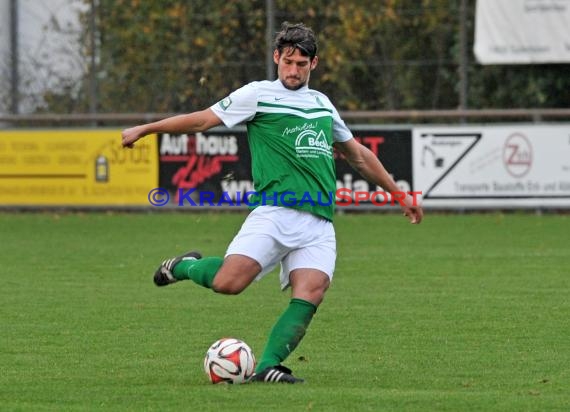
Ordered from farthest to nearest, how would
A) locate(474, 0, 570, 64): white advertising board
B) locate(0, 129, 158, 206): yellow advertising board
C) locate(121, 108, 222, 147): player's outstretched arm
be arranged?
locate(474, 0, 570, 64): white advertising board → locate(0, 129, 158, 206): yellow advertising board → locate(121, 108, 222, 147): player's outstretched arm

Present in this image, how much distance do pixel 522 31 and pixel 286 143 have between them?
43.5 ft

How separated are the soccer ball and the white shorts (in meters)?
0.42

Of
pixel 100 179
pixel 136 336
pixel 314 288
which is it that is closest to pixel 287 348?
pixel 314 288

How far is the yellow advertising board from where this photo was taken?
19.3 meters

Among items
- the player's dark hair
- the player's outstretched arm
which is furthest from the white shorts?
the player's dark hair

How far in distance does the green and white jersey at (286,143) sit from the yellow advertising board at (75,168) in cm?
1181

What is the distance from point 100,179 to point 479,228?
531 cm

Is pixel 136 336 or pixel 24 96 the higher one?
pixel 24 96

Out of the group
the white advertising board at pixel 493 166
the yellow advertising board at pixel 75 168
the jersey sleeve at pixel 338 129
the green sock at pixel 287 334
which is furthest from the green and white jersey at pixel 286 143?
the yellow advertising board at pixel 75 168

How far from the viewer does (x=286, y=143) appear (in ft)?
24.3

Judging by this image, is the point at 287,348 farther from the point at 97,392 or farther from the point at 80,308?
the point at 80,308

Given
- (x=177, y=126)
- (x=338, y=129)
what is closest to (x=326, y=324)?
(x=338, y=129)

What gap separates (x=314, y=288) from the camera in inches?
289

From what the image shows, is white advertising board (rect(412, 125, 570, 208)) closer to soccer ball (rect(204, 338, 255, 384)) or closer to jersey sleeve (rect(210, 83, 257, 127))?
jersey sleeve (rect(210, 83, 257, 127))
